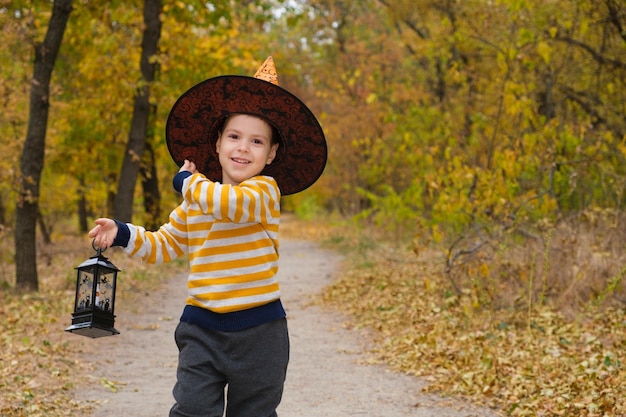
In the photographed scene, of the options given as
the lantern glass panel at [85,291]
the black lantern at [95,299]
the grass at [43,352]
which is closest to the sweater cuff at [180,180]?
the black lantern at [95,299]

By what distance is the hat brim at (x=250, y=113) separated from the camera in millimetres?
3377

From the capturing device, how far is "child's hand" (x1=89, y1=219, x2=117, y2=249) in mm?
3307

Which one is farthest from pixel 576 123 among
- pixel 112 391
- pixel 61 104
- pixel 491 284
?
pixel 61 104

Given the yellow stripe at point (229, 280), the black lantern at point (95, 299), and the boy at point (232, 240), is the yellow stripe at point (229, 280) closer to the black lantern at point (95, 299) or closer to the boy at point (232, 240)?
the boy at point (232, 240)

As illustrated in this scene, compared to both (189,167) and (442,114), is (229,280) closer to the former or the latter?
(189,167)

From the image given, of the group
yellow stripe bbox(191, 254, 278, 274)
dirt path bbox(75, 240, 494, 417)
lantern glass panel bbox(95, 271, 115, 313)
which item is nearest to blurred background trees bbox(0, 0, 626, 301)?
dirt path bbox(75, 240, 494, 417)

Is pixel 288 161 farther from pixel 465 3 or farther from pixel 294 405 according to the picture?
pixel 465 3

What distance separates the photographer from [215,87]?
3.40 meters

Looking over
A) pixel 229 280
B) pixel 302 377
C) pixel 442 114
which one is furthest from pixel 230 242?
pixel 442 114

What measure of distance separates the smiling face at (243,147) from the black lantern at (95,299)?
709mm

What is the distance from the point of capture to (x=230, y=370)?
3.20m

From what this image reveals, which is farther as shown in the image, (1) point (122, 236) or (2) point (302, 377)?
(2) point (302, 377)

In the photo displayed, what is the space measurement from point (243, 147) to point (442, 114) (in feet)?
31.6

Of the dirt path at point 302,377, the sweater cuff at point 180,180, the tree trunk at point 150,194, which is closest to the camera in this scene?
the sweater cuff at point 180,180
